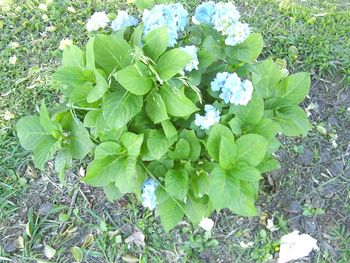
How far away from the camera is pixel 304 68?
2.67 m

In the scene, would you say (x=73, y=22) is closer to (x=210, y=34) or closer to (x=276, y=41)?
(x=276, y=41)

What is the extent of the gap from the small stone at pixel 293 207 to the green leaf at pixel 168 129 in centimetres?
92

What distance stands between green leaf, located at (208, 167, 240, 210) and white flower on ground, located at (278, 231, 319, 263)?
693 mm

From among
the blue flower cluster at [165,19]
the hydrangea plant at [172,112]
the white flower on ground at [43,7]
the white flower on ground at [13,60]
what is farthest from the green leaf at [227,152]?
the white flower on ground at [43,7]

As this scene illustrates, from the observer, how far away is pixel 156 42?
1.46 m

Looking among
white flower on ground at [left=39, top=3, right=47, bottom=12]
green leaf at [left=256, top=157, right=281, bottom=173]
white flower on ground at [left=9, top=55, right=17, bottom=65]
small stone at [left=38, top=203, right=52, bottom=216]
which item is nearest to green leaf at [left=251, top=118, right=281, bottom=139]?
green leaf at [left=256, top=157, right=281, bottom=173]

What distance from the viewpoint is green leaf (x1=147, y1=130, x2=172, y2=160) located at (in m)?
1.54

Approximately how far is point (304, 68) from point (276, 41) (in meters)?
0.26

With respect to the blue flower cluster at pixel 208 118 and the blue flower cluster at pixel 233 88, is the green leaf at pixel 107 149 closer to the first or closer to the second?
the blue flower cluster at pixel 208 118

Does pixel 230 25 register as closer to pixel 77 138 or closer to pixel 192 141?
pixel 192 141

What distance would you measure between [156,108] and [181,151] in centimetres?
21

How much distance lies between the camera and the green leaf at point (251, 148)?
149 cm

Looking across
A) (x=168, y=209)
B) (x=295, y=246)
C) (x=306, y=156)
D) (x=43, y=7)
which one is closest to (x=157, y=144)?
(x=168, y=209)

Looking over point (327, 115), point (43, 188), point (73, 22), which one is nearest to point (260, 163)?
point (327, 115)
